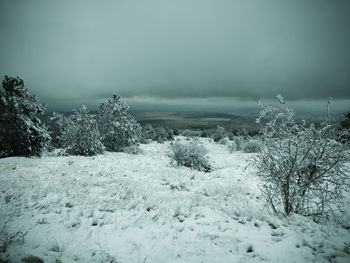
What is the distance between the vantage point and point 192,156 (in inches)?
612

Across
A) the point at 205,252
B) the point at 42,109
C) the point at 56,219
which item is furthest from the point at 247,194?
the point at 42,109

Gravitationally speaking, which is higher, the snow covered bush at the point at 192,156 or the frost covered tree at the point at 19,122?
the frost covered tree at the point at 19,122

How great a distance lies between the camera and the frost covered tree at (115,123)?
22422 mm

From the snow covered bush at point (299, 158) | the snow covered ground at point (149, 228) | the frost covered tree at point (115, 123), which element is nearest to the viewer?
the snow covered ground at point (149, 228)

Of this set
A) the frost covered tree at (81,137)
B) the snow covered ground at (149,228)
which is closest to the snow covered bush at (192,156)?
the snow covered ground at (149,228)

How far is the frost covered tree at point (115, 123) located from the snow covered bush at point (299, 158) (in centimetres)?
1942

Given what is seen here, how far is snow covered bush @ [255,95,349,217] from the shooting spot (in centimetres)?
480

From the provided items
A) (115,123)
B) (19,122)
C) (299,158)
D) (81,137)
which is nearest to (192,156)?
(299,158)

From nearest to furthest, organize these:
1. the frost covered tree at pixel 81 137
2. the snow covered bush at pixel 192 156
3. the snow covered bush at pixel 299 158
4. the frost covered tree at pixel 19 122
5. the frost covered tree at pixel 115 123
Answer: the snow covered bush at pixel 299 158 → the frost covered tree at pixel 19 122 → the snow covered bush at pixel 192 156 → the frost covered tree at pixel 81 137 → the frost covered tree at pixel 115 123

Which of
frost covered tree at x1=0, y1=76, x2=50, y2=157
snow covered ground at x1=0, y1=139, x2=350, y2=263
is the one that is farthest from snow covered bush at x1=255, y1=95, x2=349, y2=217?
frost covered tree at x1=0, y1=76, x2=50, y2=157

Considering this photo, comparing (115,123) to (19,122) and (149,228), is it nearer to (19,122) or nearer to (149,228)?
(19,122)

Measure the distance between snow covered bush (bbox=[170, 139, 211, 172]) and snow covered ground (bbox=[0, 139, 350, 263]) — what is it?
739 centimetres

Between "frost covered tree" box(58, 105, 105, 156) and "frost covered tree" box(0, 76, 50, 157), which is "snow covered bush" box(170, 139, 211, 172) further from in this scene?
"frost covered tree" box(0, 76, 50, 157)

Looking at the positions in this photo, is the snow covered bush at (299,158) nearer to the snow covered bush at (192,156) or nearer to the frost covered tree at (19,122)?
the snow covered bush at (192,156)
